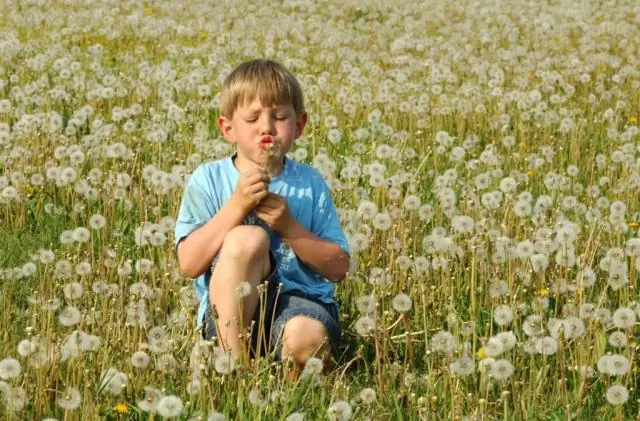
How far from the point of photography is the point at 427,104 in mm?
7961

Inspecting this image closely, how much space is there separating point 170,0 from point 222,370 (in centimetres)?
1120

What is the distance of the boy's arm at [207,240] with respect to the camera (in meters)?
3.84

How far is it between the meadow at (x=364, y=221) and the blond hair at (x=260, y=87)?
0.69 metres

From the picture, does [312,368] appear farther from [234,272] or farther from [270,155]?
[270,155]

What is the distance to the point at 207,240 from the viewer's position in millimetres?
3920

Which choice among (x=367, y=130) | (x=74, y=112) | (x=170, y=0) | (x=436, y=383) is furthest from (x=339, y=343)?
(x=170, y=0)

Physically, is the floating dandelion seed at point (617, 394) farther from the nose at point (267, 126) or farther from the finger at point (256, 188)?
the nose at point (267, 126)

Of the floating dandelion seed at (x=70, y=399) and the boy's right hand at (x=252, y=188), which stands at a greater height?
the boy's right hand at (x=252, y=188)

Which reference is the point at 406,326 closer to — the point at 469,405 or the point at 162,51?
the point at 469,405

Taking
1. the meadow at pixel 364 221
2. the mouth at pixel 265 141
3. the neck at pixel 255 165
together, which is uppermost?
the mouth at pixel 265 141

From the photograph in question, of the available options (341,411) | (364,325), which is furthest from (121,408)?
(364,325)

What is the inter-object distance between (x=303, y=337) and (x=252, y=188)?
518 millimetres

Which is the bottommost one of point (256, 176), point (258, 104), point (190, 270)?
point (190, 270)

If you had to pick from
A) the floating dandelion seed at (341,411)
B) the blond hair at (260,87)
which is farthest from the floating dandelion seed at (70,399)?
the blond hair at (260,87)
